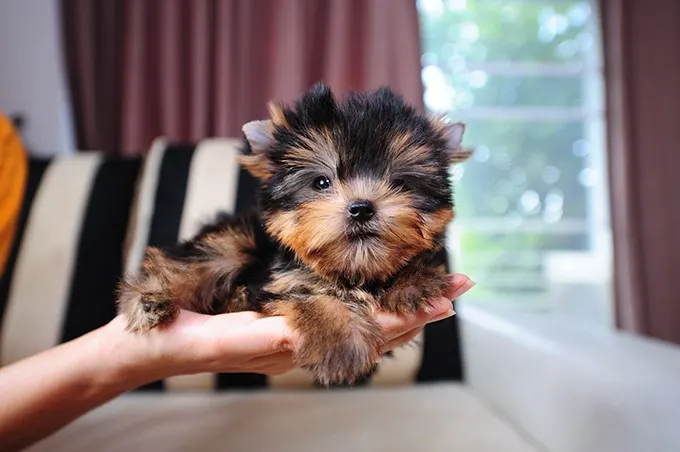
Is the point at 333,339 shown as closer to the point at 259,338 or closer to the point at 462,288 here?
the point at 259,338

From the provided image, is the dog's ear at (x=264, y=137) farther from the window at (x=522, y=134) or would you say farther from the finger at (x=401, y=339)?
the window at (x=522, y=134)

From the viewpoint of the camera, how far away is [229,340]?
3.19 feet

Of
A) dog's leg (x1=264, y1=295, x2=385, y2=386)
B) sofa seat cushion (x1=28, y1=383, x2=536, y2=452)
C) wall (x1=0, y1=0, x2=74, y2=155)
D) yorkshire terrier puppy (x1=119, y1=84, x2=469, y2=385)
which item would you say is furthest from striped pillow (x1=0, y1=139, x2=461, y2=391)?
dog's leg (x1=264, y1=295, x2=385, y2=386)

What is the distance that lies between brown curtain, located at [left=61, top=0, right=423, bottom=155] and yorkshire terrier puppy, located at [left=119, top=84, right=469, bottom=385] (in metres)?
1.81

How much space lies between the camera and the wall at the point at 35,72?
280 centimetres

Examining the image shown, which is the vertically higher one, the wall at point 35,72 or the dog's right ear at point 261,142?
the wall at point 35,72

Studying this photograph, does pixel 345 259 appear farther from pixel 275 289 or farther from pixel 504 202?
pixel 504 202

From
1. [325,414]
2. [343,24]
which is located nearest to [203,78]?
[343,24]

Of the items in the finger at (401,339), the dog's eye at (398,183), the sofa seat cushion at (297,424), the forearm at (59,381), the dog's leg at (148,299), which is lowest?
the sofa seat cushion at (297,424)

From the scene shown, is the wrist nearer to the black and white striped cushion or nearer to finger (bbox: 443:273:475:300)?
finger (bbox: 443:273:475:300)

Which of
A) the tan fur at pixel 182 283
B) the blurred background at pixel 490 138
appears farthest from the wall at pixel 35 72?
the tan fur at pixel 182 283

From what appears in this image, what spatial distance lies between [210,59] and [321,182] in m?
2.14

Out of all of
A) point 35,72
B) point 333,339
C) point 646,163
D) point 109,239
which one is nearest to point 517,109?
point 646,163

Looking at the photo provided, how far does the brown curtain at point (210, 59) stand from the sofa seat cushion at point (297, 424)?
1567 millimetres
